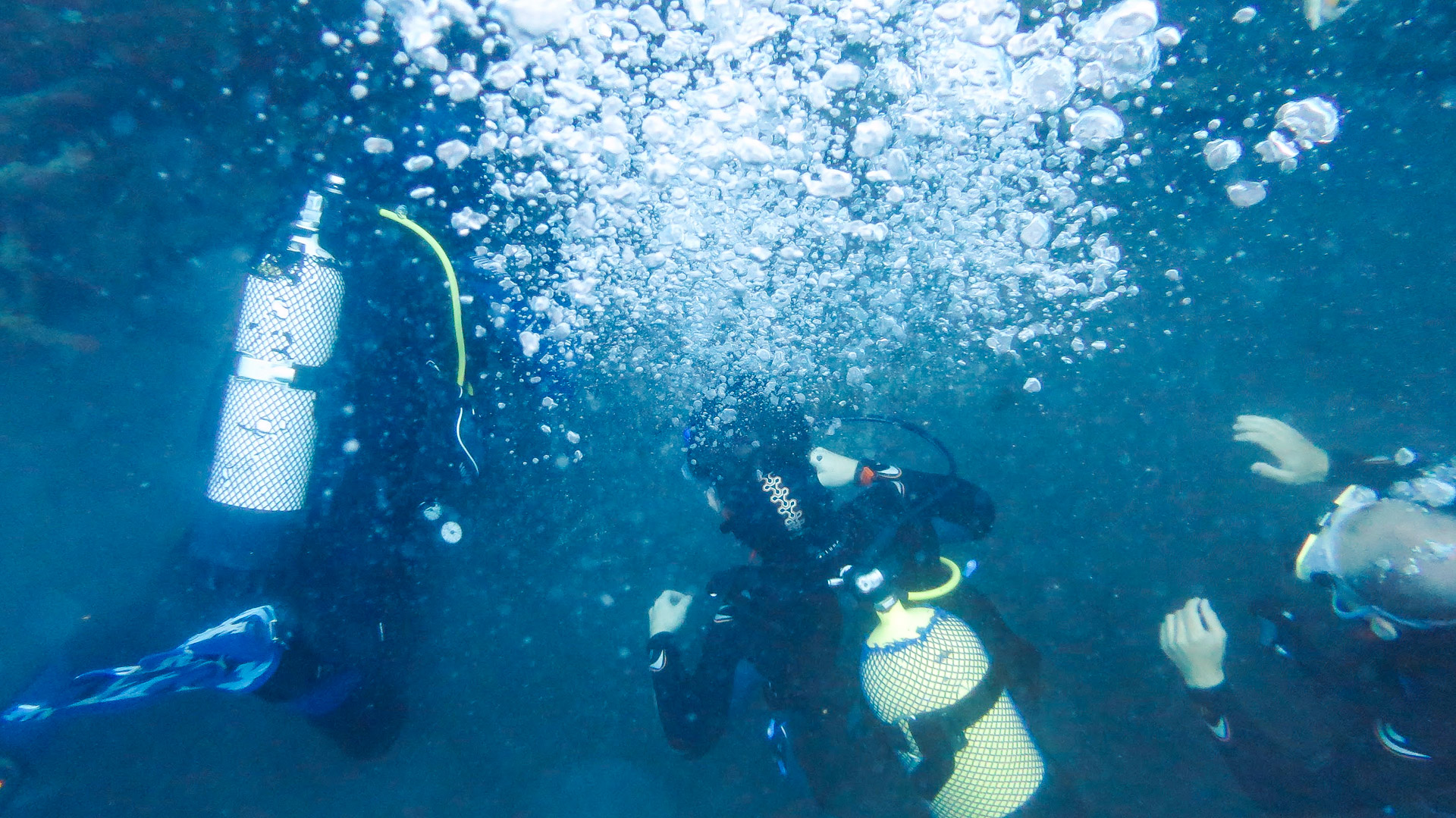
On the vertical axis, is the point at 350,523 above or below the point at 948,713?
below

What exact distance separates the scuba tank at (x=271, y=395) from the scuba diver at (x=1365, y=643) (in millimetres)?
5412

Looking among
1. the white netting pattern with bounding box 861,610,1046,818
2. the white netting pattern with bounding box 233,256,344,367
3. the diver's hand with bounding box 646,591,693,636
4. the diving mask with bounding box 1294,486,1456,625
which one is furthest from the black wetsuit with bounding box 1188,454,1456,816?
the white netting pattern with bounding box 233,256,344,367

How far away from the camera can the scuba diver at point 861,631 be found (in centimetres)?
255

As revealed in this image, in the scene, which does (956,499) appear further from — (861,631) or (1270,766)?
(1270,766)

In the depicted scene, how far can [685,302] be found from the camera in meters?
5.73

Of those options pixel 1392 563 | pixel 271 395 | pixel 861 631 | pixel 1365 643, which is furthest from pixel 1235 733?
pixel 271 395

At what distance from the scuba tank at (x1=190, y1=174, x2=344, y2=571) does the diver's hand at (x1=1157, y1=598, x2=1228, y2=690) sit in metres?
5.36

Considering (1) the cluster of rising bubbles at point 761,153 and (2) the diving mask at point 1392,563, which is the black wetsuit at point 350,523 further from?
(2) the diving mask at point 1392,563

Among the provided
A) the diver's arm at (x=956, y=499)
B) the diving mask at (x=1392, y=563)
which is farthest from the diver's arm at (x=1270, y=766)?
Result: the diver's arm at (x=956, y=499)

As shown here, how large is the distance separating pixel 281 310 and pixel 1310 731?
8.81 meters

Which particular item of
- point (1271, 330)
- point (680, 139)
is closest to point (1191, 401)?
point (1271, 330)

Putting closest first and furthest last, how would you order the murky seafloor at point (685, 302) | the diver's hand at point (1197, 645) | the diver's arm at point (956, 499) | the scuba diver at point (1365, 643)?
the scuba diver at point (1365, 643)
the diver's arm at point (956, 499)
the diver's hand at point (1197, 645)
the murky seafloor at point (685, 302)

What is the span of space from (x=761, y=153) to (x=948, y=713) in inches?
156

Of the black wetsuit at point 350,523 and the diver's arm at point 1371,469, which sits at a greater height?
the diver's arm at point 1371,469
